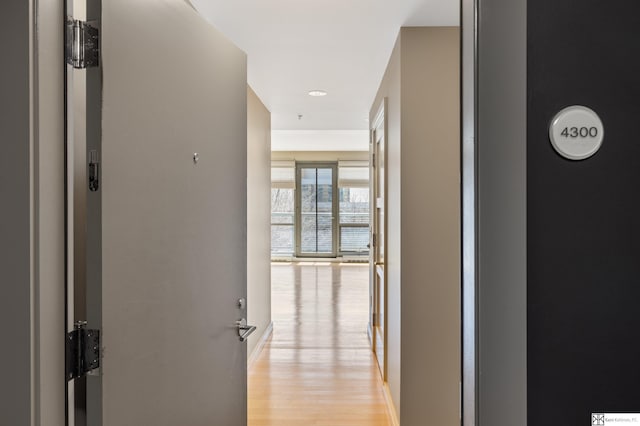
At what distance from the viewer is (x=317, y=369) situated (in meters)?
3.68

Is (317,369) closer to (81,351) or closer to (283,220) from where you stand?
(81,351)

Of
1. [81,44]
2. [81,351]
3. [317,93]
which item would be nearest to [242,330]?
[81,351]

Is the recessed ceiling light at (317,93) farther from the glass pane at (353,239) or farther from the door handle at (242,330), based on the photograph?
the glass pane at (353,239)

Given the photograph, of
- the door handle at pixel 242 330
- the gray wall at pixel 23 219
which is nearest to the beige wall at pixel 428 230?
the door handle at pixel 242 330

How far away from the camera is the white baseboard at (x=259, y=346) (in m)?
3.72

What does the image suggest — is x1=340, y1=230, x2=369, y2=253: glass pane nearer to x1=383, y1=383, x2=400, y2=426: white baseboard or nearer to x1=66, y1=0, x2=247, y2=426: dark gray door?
x1=383, y1=383, x2=400, y2=426: white baseboard

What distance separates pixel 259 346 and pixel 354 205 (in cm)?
643

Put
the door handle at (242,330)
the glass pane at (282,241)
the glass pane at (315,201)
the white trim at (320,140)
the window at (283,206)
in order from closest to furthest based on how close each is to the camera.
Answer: the door handle at (242,330) → the white trim at (320,140) → the window at (283,206) → the glass pane at (315,201) → the glass pane at (282,241)

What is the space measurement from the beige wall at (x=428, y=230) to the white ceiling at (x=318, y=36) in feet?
0.73

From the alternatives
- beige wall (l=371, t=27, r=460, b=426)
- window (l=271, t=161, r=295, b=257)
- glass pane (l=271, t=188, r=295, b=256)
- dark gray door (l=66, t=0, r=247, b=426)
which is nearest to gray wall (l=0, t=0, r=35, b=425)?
dark gray door (l=66, t=0, r=247, b=426)
